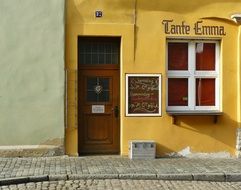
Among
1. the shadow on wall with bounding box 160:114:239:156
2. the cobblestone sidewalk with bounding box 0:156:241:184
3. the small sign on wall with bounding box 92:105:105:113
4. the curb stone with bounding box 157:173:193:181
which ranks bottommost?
the curb stone with bounding box 157:173:193:181

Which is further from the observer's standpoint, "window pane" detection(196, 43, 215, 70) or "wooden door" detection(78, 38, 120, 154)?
"window pane" detection(196, 43, 215, 70)

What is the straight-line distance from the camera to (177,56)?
13.0 meters

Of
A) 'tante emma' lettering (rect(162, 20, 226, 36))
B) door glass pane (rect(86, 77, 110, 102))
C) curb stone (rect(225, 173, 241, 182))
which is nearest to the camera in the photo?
curb stone (rect(225, 173, 241, 182))

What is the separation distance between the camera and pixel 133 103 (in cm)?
1265

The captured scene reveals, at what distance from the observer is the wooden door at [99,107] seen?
12.7m

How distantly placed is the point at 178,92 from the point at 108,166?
2932 millimetres

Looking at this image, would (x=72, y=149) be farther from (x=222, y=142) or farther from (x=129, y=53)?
(x=222, y=142)

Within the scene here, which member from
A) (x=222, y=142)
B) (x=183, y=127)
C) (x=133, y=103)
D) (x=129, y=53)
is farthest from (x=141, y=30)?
(x=222, y=142)

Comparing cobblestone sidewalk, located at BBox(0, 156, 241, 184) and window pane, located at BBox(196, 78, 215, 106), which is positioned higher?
window pane, located at BBox(196, 78, 215, 106)

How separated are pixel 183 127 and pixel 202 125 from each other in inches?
18.7

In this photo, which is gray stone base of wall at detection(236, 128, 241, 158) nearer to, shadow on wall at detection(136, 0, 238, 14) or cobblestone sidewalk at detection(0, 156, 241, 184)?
cobblestone sidewalk at detection(0, 156, 241, 184)

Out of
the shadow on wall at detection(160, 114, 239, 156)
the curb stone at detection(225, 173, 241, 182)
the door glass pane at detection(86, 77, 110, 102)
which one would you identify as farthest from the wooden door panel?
the curb stone at detection(225, 173, 241, 182)

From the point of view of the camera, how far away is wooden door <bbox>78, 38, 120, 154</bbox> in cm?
1273

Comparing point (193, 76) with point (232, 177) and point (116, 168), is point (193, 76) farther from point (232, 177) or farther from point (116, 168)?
point (116, 168)
